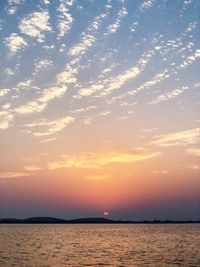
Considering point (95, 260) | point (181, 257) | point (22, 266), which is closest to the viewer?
point (22, 266)

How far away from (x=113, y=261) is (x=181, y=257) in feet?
42.2

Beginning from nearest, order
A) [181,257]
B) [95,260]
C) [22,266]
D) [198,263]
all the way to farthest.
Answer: [22,266] < [198,263] < [95,260] < [181,257]

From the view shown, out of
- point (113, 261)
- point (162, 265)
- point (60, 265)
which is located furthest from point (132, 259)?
point (60, 265)

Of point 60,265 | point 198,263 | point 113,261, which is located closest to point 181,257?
point 198,263

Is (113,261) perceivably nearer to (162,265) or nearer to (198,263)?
(162,265)

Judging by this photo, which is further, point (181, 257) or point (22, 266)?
point (181, 257)

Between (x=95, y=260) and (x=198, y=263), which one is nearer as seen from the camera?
(x=198, y=263)

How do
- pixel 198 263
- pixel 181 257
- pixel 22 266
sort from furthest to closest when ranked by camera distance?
pixel 181 257 < pixel 198 263 < pixel 22 266

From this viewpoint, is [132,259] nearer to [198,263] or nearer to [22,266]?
[198,263]

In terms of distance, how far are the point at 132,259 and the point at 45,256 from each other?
1512 centimetres

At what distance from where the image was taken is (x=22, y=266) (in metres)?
52.8

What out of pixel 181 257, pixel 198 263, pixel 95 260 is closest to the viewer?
pixel 198 263

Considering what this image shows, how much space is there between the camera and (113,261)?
195 ft

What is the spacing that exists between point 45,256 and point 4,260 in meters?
8.50
